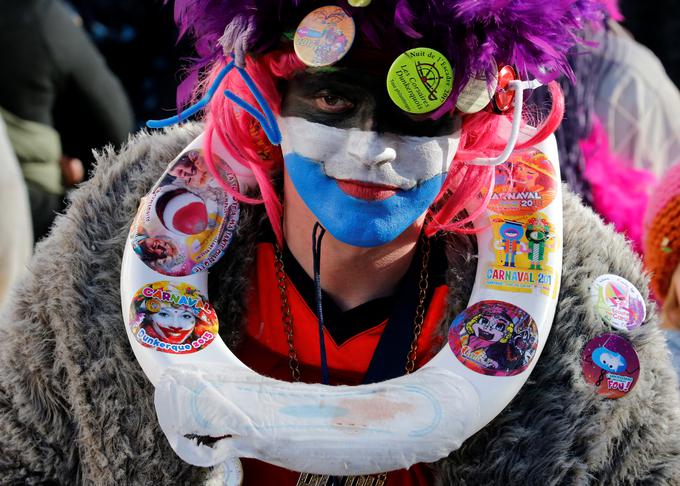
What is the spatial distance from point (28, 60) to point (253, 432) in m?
2.34

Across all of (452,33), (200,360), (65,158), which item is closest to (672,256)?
(452,33)

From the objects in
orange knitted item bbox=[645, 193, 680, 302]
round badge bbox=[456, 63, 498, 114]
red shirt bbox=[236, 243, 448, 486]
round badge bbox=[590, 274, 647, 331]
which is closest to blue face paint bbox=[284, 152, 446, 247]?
round badge bbox=[456, 63, 498, 114]

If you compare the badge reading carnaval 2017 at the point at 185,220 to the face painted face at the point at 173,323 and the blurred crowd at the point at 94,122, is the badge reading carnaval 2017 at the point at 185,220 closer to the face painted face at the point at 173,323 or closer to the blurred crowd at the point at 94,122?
the face painted face at the point at 173,323

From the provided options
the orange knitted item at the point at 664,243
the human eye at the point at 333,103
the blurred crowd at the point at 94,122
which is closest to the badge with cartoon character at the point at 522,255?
the human eye at the point at 333,103

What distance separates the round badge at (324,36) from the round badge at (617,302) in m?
0.68

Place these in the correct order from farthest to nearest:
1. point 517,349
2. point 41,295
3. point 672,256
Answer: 1. point 672,256
2. point 41,295
3. point 517,349

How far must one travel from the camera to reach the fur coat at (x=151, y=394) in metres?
2.25

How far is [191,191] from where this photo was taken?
7.90 ft

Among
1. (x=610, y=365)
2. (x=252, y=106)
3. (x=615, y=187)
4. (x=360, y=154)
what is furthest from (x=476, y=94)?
(x=615, y=187)

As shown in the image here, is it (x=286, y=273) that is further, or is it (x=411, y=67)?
(x=286, y=273)

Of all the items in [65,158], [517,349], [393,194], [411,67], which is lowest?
[65,158]

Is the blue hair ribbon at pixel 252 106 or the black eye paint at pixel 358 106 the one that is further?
the blue hair ribbon at pixel 252 106

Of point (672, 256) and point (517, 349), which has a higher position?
point (517, 349)

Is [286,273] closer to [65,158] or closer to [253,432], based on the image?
[253,432]
